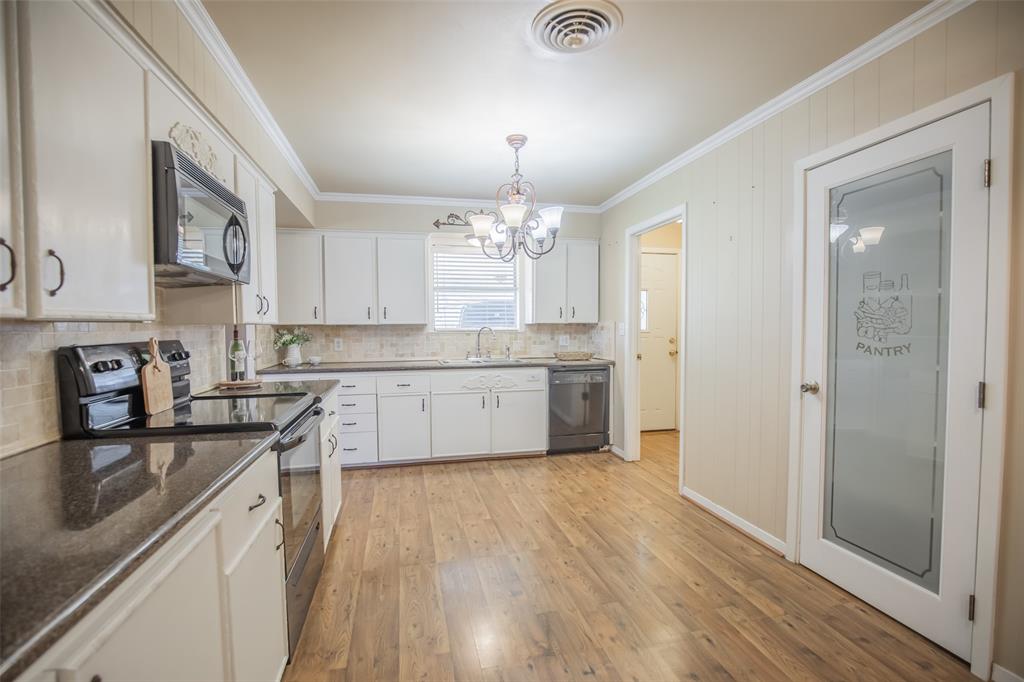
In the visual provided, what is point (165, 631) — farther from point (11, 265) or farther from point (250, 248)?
point (250, 248)

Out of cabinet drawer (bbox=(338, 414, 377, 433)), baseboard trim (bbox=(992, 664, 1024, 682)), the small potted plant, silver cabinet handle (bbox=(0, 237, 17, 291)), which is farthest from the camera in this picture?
the small potted plant

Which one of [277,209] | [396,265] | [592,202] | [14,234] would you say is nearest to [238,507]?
[14,234]

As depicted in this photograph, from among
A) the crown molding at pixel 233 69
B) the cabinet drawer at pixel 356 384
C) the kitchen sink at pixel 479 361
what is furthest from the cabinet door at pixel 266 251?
the kitchen sink at pixel 479 361

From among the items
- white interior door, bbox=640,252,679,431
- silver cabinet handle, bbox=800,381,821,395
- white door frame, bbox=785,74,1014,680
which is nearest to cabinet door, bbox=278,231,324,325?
white interior door, bbox=640,252,679,431

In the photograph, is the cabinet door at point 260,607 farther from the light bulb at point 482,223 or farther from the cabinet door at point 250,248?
the light bulb at point 482,223

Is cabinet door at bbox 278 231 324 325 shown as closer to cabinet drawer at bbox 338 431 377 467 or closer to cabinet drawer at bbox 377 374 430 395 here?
cabinet drawer at bbox 377 374 430 395

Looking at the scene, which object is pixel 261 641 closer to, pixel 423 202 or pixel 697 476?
pixel 697 476

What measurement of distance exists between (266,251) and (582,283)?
3031mm

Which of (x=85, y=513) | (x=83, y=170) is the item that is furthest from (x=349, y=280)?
(x=85, y=513)

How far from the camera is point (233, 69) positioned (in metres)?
2.05

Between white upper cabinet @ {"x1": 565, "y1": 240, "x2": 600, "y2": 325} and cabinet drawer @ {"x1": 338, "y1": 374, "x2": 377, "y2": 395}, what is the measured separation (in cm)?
209

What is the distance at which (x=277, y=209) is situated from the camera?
3402 millimetres

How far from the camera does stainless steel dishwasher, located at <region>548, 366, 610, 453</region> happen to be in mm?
4305

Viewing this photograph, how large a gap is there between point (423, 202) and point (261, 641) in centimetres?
375
